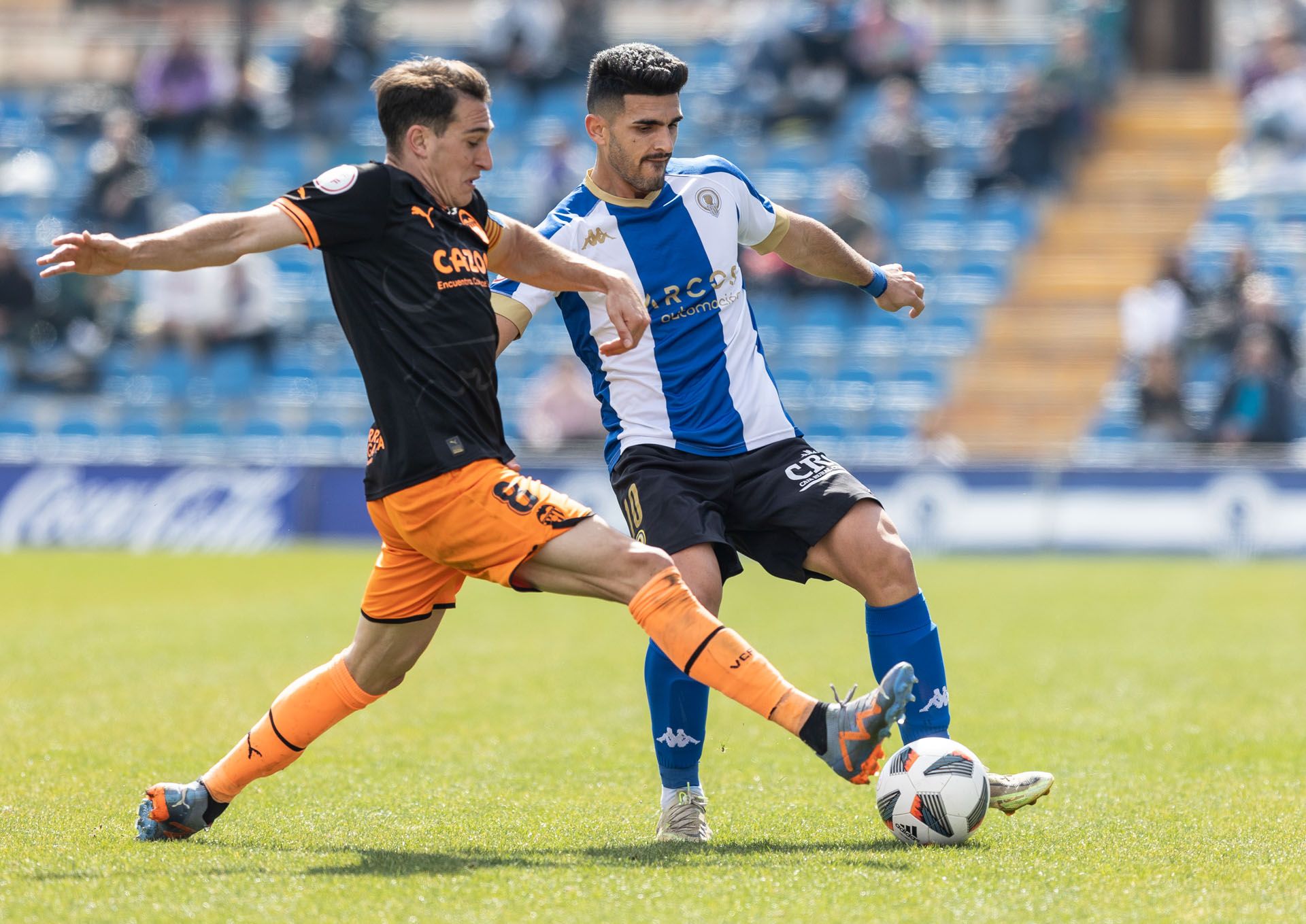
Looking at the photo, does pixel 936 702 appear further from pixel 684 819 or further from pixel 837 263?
→ pixel 837 263

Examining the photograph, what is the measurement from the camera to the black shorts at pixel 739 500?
18.6 feet

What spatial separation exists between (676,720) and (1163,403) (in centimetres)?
1315

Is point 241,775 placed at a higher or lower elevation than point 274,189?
lower

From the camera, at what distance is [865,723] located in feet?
15.7

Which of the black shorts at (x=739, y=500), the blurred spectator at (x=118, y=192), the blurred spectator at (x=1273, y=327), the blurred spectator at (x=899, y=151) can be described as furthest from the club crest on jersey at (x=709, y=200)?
the blurred spectator at (x=118, y=192)

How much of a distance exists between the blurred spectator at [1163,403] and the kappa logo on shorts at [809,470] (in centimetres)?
1259

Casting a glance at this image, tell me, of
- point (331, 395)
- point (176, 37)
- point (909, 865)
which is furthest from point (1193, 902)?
point (176, 37)

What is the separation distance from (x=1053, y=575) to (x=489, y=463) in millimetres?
10976

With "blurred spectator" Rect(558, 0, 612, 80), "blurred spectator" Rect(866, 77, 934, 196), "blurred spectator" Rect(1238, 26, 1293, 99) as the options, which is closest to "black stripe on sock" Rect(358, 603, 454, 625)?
"blurred spectator" Rect(866, 77, 934, 196)

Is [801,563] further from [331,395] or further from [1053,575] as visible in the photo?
[331,395]

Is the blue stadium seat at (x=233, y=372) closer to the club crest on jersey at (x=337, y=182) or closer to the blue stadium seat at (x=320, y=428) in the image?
the blue stadium seat at (x=320, y=428)

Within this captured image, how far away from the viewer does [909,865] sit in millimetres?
4980

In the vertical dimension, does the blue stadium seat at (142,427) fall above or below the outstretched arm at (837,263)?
below

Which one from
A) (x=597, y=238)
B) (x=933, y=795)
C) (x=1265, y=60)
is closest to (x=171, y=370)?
(x=1265, y=60)
